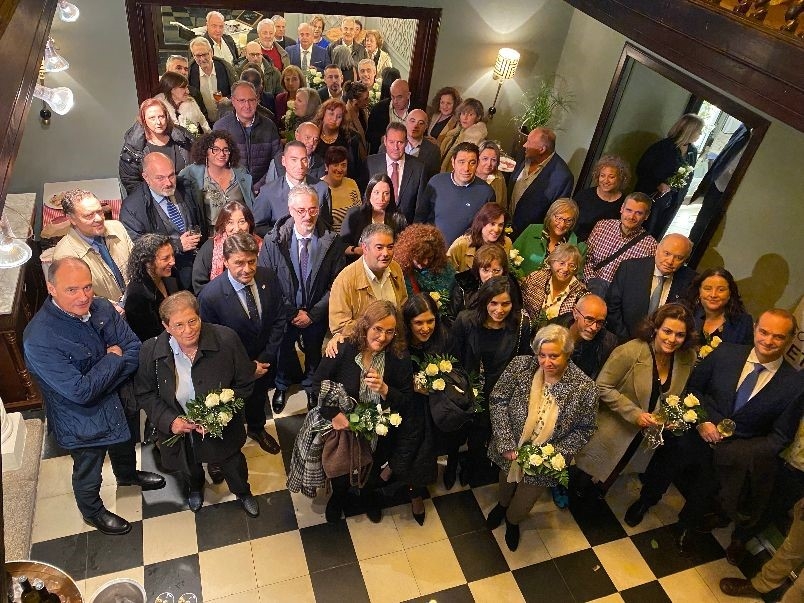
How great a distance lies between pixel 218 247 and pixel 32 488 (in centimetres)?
213

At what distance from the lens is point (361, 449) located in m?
4.03

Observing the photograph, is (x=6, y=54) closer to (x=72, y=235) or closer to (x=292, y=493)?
(x=72, y=235)

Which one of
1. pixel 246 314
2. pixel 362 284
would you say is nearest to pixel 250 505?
pixel 246 314

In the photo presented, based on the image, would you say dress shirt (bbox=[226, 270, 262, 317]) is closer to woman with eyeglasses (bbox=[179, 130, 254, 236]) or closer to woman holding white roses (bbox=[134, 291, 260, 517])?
woman holding white roses (bbox=[134, 291, 260, 517])

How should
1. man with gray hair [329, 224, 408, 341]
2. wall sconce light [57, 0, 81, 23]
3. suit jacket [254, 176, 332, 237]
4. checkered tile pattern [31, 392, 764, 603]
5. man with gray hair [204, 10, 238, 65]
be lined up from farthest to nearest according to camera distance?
man with gray hair [204, 10, 238, 65] < wall sconce light [57, 0, 81, 23] < suit jacket [254, 176, 332, 237] < man with gray hair [329, 224, 408, 341] < checkered tile pattern [31, 392, 764, 603]

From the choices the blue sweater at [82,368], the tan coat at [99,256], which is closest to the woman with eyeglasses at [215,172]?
the tan coat at [99,256]

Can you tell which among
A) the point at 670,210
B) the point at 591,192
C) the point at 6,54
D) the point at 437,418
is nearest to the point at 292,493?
the point at 437,418

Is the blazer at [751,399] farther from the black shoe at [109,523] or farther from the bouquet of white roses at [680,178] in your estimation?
the black shoe at [109,523]

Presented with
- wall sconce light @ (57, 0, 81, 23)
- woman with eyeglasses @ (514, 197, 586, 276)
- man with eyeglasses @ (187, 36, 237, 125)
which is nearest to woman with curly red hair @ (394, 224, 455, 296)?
woman with eyeglasses @ (514, 197, 586, 276)

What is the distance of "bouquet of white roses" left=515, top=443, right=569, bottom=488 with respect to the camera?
3.83 meters

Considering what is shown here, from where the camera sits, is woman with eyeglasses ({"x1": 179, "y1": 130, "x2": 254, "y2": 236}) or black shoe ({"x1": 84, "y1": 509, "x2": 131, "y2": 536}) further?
woman with eyeglasses ({"x1": 179, "y1": 130, "x2": 254, "y2": 236})

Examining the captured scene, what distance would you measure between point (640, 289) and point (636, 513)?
175 centimetres

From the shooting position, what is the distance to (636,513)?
15.7 feet

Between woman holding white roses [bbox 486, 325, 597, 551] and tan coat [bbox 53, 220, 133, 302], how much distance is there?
2709 millimetres
